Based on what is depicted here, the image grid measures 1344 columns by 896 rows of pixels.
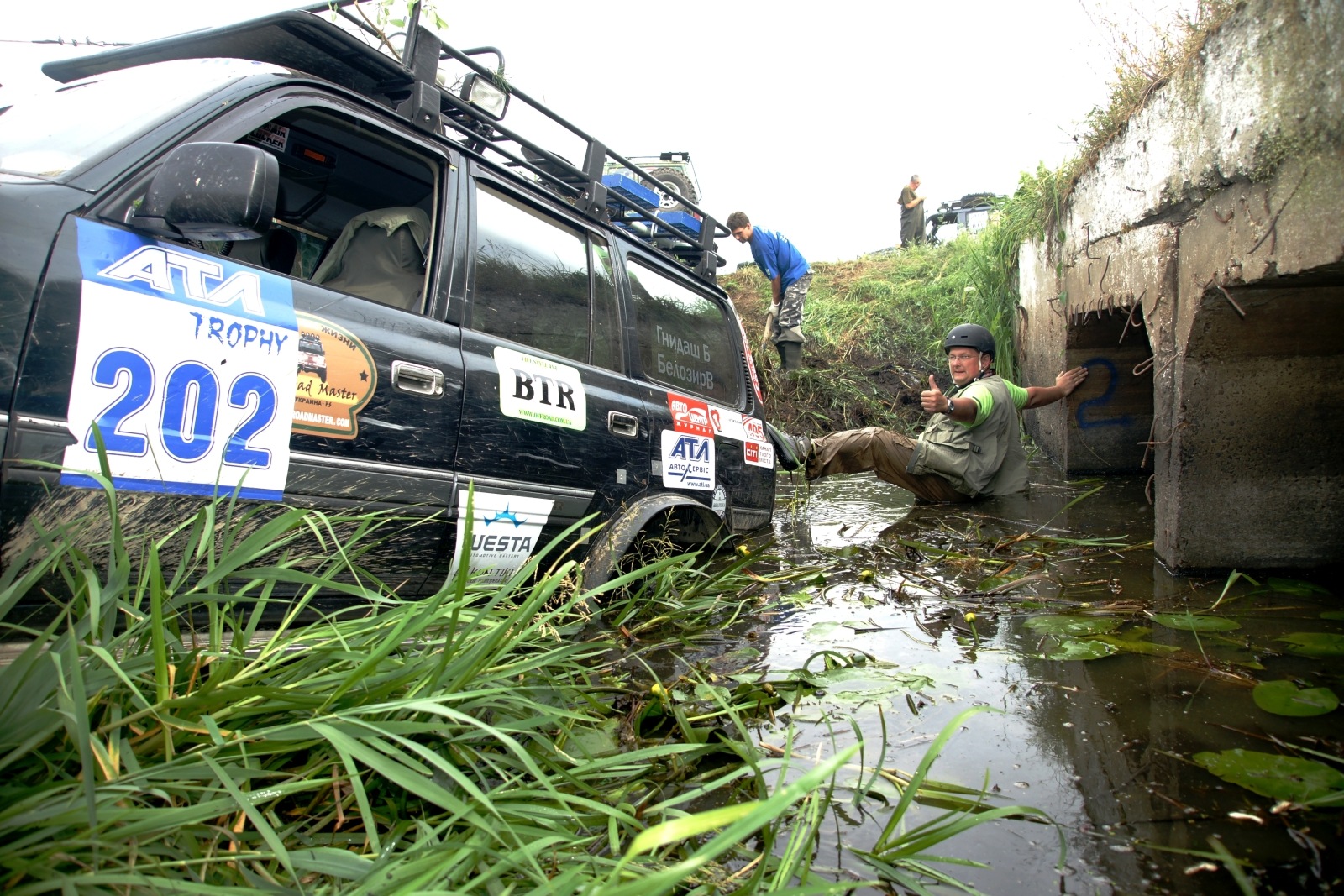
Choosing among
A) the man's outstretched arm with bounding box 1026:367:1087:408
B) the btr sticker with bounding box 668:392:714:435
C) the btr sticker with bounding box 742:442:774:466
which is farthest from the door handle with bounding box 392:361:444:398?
the man's outstretched arm with bounding box 1026:367:1087:408

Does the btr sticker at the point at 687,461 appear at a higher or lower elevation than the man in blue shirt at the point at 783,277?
lower

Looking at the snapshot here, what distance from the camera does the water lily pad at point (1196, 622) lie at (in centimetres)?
301

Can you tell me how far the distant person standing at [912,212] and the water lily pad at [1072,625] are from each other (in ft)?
54.2

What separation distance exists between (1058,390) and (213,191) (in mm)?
6077

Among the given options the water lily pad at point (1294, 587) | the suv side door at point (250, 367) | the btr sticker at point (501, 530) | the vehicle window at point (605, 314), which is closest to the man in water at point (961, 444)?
the water lily pad at point (1294, 587)

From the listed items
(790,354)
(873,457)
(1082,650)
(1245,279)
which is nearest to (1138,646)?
(1082,650)

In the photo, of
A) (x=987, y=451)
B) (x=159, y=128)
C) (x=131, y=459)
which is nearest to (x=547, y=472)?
(x=131, y=459)

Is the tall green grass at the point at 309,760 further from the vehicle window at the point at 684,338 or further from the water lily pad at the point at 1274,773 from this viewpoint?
the vehicle window at the point at 684,338

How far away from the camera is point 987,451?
611 cm

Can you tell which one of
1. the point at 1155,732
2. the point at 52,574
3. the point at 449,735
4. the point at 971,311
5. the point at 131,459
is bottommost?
the point at 1155,732

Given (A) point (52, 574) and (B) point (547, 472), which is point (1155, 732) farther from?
(A) point (52, 574)

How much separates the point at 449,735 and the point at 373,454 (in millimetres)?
994

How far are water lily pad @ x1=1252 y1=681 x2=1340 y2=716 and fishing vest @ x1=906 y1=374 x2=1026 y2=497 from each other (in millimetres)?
3770

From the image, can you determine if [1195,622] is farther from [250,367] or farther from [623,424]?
[250,367]
